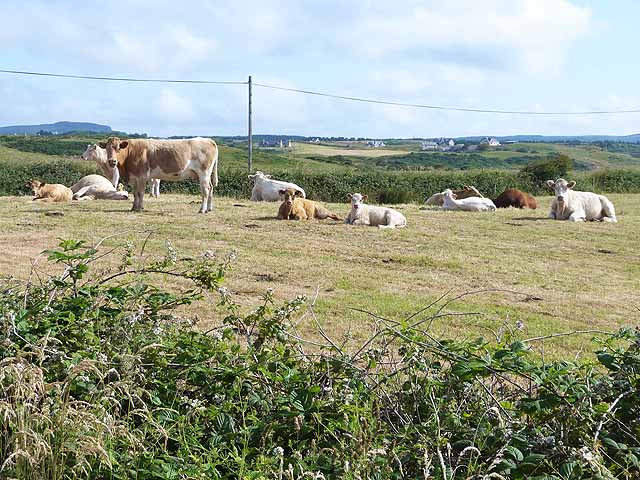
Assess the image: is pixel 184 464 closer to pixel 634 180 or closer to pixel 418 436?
pixel 418 436

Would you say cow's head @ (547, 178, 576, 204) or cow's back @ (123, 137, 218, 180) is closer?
cow's back @ (123, 137, 218, 180)

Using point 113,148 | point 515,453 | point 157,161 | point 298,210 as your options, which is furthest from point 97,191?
point 515,453

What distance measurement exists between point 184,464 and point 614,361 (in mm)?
1871

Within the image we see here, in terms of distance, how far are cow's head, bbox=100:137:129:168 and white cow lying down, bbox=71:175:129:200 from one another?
3315 millimetres

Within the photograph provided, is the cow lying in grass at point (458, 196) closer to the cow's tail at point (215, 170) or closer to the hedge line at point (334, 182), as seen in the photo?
the hedge line at point (334, 182)

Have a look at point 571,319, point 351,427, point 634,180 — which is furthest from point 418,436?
point 634,180

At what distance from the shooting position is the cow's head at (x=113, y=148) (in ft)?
57.1

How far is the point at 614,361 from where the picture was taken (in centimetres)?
337

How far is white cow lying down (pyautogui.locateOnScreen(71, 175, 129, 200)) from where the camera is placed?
2094 centimetres

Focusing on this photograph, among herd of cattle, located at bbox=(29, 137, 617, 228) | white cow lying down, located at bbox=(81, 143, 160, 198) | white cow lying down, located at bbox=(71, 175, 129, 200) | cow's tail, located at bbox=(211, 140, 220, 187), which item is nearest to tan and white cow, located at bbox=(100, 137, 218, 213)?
herd of cattle, located at bbox=(29, 137, 617, 228)

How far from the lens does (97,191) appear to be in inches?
836

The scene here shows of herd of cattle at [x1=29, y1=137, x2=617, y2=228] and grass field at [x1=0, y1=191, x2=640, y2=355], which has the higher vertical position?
herd of cattle at [x1=29, y1=137, x2=617, y2=228]

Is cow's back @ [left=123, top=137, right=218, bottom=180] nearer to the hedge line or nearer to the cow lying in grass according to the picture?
the hedge line

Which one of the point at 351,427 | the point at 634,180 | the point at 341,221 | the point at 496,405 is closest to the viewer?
the point at 351,427
